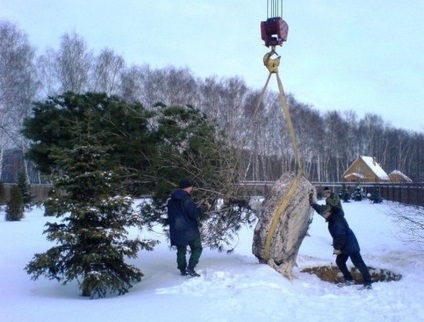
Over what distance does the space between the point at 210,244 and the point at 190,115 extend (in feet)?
7.40

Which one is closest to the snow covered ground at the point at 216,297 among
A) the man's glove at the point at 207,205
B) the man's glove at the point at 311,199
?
the man's glove at the point at 207,205

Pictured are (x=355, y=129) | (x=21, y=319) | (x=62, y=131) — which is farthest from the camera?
(x=355, y=129)

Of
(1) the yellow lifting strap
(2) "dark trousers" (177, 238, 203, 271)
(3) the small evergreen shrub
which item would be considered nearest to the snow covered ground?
(2) "dark trousers" (177, 238, 203, 271)

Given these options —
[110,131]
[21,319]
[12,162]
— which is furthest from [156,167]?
[12,162]

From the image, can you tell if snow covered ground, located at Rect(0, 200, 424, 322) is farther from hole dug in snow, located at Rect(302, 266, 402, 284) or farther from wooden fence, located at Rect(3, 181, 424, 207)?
wooden fence, located at Rect(3, 181, 424, 207)

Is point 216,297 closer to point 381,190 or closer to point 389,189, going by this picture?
point 389,189

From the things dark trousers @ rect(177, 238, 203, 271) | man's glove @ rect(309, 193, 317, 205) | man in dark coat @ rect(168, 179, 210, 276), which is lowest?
dark trousers @ rect(177, 238, 203, 271)

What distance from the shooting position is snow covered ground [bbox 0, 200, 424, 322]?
18.2 ft

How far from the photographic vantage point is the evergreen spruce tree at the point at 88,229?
7.26 m

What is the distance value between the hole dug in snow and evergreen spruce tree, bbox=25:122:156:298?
3.66m

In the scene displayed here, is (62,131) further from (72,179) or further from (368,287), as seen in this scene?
(368,287)

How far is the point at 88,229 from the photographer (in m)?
7.35

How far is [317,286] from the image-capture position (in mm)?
7785

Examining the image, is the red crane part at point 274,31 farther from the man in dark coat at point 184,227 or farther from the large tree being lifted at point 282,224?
the man in dark coat at point 184,227
